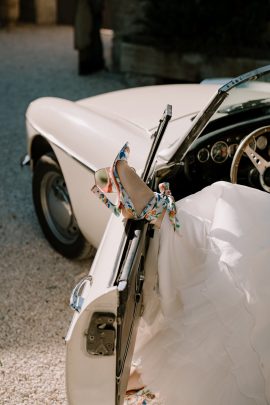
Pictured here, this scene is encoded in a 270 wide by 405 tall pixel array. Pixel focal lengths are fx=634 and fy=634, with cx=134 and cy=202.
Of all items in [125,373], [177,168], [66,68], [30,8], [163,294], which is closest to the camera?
[125,373]

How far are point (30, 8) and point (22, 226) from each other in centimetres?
814

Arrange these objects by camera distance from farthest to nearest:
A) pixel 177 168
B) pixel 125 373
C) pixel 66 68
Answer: pixel 66 68 → pixel 177 168 → pixel 125 373

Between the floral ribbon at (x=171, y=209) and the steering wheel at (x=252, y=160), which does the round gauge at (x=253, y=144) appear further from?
the floral ribbon at (x=171, y=209)

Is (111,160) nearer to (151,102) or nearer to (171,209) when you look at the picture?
(151,102)

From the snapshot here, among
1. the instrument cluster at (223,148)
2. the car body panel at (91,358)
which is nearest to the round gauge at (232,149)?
the instrument cluster at (223,148)

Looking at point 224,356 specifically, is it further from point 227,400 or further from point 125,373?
point 125,373

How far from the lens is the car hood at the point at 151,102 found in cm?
309

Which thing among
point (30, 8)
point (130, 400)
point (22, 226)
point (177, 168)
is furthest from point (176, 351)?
point (30, 8)

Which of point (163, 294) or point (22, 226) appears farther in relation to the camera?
point (22, 226)

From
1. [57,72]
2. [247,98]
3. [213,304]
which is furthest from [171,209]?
[57,72]

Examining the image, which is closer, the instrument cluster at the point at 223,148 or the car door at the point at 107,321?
the car door at the point at 107,321

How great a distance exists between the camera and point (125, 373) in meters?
1.93

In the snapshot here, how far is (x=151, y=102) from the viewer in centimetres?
329

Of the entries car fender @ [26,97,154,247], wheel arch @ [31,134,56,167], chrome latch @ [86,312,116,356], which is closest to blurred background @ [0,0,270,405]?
car fender @ [26,97,154,247]
